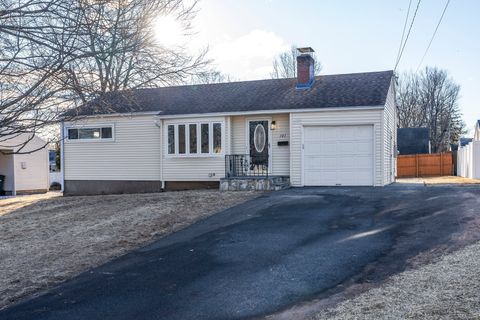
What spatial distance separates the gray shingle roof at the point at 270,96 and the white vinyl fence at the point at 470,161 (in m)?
8.72

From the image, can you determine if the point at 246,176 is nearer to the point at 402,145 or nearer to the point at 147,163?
the point at 147,163

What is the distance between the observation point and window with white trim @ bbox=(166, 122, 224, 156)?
17.0 metres

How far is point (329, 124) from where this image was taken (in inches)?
616

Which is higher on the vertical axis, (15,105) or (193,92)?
(193,92)

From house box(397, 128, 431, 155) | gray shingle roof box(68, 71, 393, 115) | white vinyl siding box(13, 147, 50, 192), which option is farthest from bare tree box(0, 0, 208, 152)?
house box(397, 128, 431, 155)

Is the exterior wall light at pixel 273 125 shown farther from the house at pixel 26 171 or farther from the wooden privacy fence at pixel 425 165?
the wooden privacy fence at pixel 425 165

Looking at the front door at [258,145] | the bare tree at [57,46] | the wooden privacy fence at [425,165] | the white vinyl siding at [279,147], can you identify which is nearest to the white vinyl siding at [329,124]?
the white vinyl siding at [279,147]

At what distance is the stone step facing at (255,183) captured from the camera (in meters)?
15.1

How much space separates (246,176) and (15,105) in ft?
35.1

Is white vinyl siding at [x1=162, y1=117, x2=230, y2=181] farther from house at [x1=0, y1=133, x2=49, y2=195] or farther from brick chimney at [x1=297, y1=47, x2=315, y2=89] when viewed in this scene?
house at [x1=0, y1=133, x2=49, y2=195]

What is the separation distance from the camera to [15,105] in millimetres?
6164

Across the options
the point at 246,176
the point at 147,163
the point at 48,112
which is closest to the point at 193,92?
the point at 147,163

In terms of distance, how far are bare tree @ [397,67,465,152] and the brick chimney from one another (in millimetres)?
37498

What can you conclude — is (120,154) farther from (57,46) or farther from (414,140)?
(414,140)
